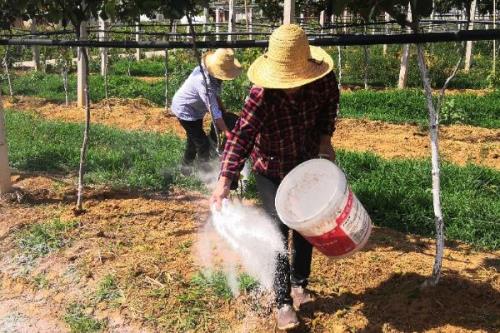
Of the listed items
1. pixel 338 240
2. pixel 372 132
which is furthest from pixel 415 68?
pixel 338 240

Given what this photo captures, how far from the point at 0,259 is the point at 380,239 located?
2664 mm

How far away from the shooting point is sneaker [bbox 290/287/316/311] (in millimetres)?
3084

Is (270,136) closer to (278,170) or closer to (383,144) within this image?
(278,170)

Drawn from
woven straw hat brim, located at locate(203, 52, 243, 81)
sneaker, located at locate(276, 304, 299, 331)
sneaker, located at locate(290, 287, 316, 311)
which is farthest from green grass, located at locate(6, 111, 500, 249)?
sneaker, located at locate(276, 304, 299, 331)

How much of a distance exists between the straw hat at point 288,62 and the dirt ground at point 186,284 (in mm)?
1299

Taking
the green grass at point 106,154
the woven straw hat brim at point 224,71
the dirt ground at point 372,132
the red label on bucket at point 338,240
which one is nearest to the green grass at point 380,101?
the dirt ground at point 372,132

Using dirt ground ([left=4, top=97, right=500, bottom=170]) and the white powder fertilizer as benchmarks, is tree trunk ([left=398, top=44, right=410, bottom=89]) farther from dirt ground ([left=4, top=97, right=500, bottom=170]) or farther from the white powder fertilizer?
the white powder fertilizer

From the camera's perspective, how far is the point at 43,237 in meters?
4.07

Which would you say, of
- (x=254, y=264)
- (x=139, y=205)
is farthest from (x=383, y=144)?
(x=254, y=264)

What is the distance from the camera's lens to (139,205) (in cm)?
470

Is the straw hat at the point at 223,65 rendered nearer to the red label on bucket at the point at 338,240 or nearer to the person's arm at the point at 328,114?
the person's arm at the point at 328,114

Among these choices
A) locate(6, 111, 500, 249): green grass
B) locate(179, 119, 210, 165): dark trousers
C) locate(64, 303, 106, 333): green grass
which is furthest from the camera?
locate(179, 119, 210, 165): dark trousers

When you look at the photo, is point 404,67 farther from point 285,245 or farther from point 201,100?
point 285,245

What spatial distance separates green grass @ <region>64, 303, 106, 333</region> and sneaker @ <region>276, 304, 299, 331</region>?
1.02 meters
